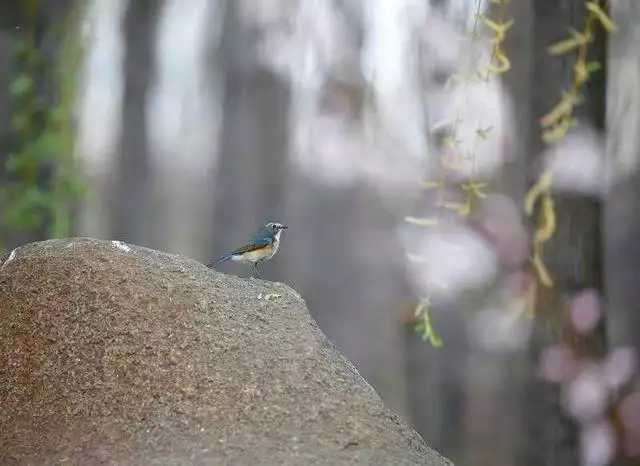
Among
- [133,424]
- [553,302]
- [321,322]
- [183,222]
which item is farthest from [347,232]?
[133,424]

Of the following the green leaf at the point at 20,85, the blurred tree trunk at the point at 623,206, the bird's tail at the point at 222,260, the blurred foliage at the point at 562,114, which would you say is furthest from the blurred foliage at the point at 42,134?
the blurred tree trunk at the point at 623,206

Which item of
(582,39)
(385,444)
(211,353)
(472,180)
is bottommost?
(385,444)

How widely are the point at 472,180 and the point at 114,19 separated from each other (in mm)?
938

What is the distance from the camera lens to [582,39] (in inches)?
62.2

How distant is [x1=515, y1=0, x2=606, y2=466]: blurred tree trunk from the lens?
1545 millimetres

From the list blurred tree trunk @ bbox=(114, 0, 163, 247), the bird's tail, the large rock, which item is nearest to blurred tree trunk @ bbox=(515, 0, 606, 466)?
the large rock

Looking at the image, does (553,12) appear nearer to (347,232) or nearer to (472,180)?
(472,180)

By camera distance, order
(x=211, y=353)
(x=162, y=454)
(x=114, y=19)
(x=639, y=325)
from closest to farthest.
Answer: (x=162, y=454) < (x=211, y=353) < (x=639, y=325) < (x=114, y=19)

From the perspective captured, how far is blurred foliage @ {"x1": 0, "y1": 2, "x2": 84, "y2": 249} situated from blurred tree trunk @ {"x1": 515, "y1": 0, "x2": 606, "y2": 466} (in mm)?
1095

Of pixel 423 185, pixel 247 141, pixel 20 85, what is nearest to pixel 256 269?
pixel 247 141

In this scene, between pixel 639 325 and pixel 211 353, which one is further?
pixel 639 325

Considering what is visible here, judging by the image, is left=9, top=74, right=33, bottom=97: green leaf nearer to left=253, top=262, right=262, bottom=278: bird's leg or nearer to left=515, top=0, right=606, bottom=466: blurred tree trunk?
left=253, top=262, right=262, bottom=278: bird's leg

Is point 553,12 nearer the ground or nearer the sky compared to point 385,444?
nearer the sky

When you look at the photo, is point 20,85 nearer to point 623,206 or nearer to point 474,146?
point 474,146
